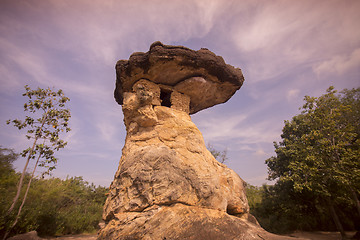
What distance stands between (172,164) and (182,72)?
2804 mm

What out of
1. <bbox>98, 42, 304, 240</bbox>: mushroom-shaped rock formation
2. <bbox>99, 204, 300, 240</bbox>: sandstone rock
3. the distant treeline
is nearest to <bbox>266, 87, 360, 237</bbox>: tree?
<bbox>98, 42, 304, 240</bbox>: mushroom-shaped rock formation

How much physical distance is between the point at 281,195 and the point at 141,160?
1235cm

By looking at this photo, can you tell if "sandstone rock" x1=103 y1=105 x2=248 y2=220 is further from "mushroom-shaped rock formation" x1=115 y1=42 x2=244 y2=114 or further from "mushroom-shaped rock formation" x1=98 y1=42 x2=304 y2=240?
"mushroom-shaped rock formation" x1=115 y1=42 x2=244 y2=114

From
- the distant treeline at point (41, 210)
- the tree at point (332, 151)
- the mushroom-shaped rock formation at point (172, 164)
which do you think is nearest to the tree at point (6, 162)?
the distant treeline at point (41, 210)

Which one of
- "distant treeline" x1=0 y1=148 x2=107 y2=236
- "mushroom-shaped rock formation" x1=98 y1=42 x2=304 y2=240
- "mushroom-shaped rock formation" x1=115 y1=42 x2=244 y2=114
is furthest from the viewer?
"distant treeline" x1=0 y1=148 x2=107 y2=236

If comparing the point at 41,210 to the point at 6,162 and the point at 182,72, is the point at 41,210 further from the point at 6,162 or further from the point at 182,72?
the point at 182,72

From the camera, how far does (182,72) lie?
→ 16.4 ft

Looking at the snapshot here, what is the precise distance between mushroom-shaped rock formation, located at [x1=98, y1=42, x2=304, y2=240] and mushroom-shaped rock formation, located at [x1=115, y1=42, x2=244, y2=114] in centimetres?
3

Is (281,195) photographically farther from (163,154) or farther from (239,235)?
(163,154)

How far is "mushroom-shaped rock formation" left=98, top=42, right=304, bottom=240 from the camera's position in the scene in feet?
9.93

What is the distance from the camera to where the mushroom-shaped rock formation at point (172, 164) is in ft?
9.93

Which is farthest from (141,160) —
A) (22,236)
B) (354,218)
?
(354,218)

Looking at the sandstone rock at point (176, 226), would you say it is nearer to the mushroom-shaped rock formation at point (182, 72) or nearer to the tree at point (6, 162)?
the mushroom-shaped rock formation at point (182, 72)

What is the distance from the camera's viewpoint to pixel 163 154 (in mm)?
3789
